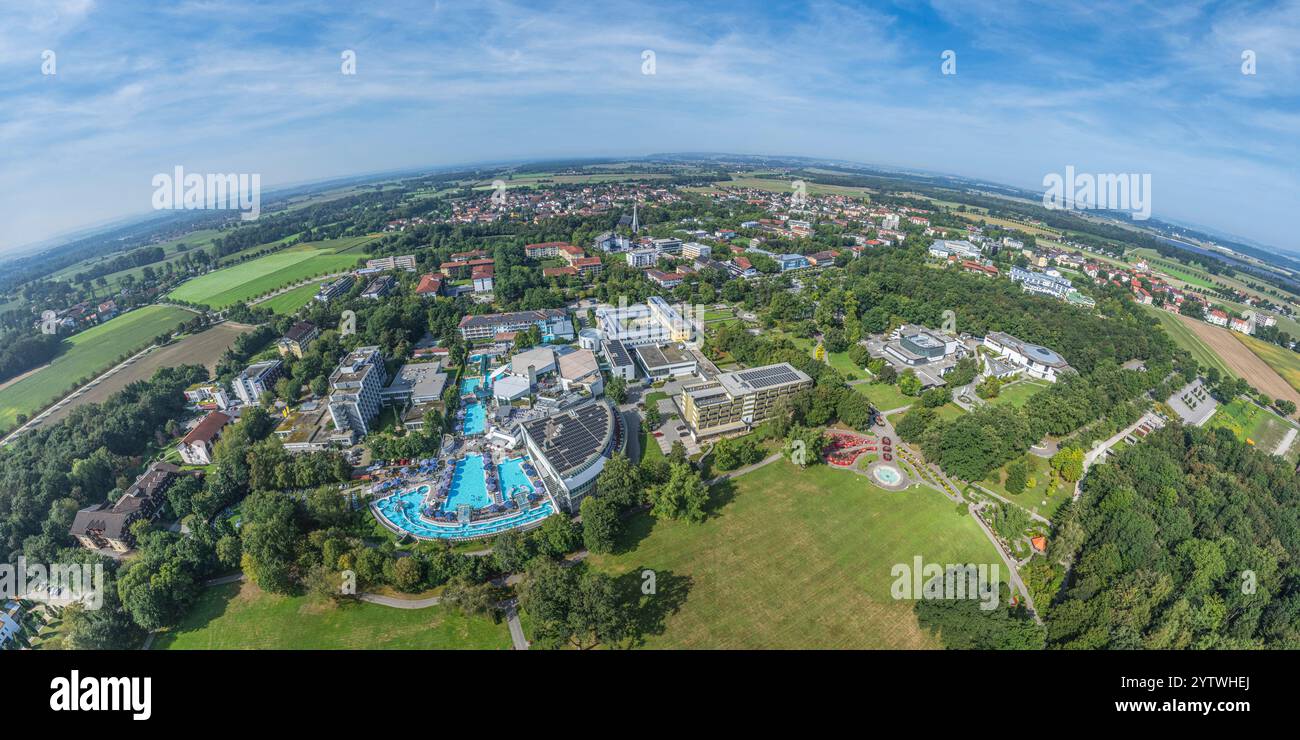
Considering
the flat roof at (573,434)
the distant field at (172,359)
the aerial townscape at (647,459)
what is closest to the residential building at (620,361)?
the aerial townscape at (647,459)

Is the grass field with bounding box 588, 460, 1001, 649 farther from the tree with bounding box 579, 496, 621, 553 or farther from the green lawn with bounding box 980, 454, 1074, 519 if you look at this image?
the green lawn with bounding box 980, 454, 1074, 519

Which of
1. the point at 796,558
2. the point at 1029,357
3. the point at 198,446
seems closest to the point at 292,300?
the point at 198,446

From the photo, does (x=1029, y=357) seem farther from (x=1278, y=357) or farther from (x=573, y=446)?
(x=573, y=446)

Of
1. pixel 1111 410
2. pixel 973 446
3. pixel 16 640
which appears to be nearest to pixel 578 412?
pixel 973 446

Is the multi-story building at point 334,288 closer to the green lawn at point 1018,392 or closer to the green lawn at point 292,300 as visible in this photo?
the green lawn at point 292,300

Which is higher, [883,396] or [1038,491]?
[883,396]
